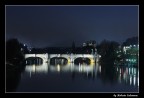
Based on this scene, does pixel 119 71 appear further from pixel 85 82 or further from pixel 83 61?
pixel 83 61

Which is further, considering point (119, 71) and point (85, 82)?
point (119, 71)

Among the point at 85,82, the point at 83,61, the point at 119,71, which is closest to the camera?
the point at 85,82

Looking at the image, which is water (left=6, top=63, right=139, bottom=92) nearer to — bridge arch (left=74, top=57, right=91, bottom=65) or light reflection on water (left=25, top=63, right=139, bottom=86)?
light reflection on water (left=25, top=63, right=139, bottom=86)

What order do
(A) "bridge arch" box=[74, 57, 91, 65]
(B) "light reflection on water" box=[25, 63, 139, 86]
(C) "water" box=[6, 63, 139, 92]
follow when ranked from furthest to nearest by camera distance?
1. (A) "bridge arch" box=[74, 57, 91, 65]
2. (B) "light reflection on water" box=[25, 63, 139, 86]
3. (C) "water" box=[6, 63, 139, 92]

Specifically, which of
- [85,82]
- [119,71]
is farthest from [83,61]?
[85,82]

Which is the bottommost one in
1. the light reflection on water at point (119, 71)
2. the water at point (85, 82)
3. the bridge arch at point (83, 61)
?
the water at point (85, 82)

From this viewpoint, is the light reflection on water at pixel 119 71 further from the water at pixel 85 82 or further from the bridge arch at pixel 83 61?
the bridge arch at pixel 83 61

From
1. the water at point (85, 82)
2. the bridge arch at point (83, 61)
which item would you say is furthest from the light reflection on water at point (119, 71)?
the bridge arch at point (83, 61)

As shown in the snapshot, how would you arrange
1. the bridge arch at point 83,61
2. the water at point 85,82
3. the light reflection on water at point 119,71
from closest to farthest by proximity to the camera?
1. the water at point 85,82
2. the light reflection on water at point 119,71
3. the bridge arch at point 83,61

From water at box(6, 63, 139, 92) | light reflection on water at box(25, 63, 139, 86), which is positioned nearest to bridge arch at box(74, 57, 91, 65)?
light reflection on water at box(25, 63, 139, 86)

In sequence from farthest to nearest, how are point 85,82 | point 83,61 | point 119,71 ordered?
point 83,61 → point 119,71 → point 85,82

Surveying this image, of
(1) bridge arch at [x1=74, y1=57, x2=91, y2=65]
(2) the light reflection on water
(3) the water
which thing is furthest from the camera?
(1) bridge arch at [x1=74, y1=57, x2=91, y2=65]

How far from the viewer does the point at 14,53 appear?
19.5 feet
